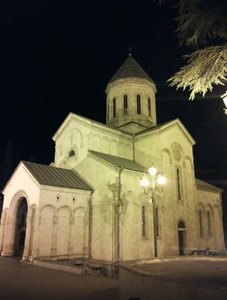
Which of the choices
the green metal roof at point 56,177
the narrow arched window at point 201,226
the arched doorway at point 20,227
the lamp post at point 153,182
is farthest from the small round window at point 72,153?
the narrow arched window at point 201,226

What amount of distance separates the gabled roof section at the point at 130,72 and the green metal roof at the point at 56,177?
417 inches

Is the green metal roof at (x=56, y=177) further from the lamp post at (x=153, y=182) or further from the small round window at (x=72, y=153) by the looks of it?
the lamp post at (x=153, y=182)

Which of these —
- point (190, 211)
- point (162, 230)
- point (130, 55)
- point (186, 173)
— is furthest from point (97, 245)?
point (130, 55)

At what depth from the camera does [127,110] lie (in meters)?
22.4

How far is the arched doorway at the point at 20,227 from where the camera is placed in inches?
640

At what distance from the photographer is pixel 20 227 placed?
16.7 metres

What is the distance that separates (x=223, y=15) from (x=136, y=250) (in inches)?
490

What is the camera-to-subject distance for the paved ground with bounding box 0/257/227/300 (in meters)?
5.89

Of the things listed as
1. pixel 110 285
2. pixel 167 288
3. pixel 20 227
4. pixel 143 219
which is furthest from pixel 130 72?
pixel 167 288

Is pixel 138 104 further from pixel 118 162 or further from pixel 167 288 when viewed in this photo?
pixel 167 288

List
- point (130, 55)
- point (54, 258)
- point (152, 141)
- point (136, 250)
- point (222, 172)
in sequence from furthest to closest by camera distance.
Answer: point (222, 172)
point (130, 55)
point (152, 141)
point (136, 250)
point (54, 258)

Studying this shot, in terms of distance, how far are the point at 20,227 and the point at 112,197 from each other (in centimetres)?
649

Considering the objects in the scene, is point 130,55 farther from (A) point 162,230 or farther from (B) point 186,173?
(A) point 162,230

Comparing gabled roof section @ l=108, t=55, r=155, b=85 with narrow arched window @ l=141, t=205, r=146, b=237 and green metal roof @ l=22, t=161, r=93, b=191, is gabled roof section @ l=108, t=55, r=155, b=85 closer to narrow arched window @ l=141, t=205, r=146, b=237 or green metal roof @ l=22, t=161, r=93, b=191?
green metal roof @ l=22, t=161, r=93, b=191
